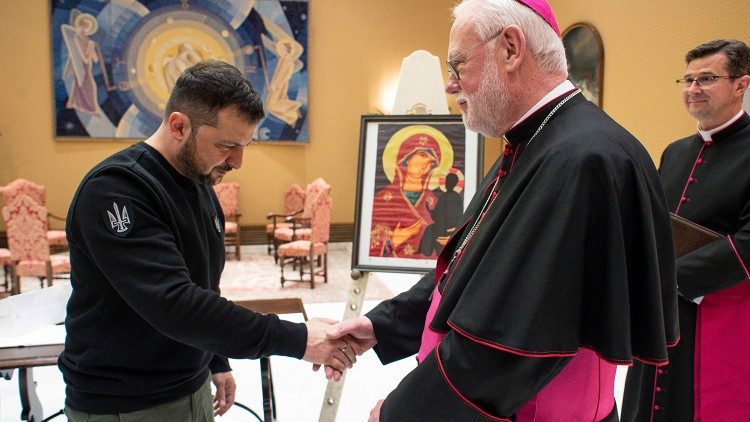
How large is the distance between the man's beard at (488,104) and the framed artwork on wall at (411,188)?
1.08m

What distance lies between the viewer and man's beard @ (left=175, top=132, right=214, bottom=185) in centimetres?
135

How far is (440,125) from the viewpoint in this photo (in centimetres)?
233

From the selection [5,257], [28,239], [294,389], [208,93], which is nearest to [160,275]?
[208,93]

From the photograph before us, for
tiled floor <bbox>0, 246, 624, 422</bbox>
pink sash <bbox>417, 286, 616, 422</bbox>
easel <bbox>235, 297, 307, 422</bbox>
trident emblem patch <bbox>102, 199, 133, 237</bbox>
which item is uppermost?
trident emblem patch <bbox>102, 199, 133, 237</bbox>

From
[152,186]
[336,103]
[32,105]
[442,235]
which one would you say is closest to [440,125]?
[442,235]

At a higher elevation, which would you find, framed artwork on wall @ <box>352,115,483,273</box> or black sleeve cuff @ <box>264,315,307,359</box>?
framed artwork on wall @ <box>352,115,483,273</box>

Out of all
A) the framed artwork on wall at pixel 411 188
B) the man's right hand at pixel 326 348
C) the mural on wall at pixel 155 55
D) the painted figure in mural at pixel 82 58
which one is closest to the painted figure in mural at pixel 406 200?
the framed artwork on wall at pixel 411 188

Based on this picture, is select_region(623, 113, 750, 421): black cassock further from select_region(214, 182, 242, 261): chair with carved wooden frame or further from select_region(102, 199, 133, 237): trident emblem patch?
select_region(214, 182, 242, 261): chair with carved wooden frame

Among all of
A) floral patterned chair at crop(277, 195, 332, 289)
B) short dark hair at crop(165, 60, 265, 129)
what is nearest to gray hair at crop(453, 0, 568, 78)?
short dark hair at crop(165, 60, 265, 129)

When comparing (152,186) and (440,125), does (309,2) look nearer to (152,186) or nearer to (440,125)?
(440,125)

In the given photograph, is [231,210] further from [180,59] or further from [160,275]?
[160,275]

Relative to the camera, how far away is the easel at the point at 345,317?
7.43ft

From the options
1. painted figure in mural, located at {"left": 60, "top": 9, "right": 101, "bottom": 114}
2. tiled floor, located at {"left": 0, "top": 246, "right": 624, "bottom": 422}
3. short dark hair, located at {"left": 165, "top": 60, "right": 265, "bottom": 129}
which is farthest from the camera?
painted figure in mural, located at {"left": 60, "top": 9, "right": 101, "bottom": 114}

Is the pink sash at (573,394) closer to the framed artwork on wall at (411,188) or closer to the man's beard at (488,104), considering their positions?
the man's beard at (488,104)
